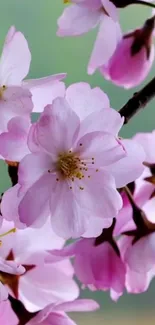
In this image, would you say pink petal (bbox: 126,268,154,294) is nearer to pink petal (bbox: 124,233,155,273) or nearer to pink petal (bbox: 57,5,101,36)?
pink petal (bbox: 124,233,155,273)

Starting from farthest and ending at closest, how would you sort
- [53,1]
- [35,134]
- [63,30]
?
[53,1]
[63,30]
[35,134]

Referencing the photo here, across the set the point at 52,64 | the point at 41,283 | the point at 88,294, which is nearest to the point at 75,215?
the point at 41,283

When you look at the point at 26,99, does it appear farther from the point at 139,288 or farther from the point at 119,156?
the point at 139,288

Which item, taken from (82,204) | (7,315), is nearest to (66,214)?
(82,204)

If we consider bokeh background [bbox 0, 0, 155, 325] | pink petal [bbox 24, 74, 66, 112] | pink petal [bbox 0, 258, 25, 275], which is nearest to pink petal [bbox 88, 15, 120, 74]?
pink petal [bbox 24, 74, 66, 112]

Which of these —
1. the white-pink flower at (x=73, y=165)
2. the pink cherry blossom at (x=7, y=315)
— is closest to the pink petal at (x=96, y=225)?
the white-pink flower at (x=73, y=165)

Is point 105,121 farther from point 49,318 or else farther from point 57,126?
point 49,318

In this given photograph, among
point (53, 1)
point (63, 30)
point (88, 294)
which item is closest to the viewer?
point (63, 30)
